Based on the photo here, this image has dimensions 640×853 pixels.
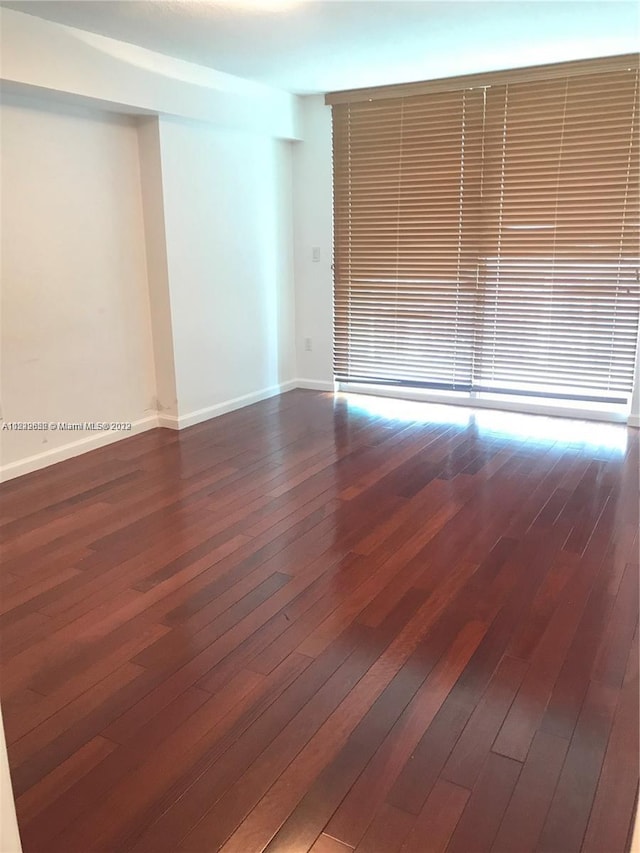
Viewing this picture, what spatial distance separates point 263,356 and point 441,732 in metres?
4.08

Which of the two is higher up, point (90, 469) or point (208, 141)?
point (208, 141)

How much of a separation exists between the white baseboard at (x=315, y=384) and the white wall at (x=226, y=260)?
12 centimetres

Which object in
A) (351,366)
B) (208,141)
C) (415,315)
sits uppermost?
(208,141)

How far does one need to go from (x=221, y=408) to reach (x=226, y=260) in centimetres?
113

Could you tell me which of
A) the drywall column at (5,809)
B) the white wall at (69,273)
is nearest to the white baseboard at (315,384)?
the white wall at (69,273)

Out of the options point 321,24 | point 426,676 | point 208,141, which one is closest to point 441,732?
point 426,676

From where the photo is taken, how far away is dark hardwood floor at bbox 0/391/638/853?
1.62 meters

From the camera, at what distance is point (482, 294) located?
5031 mm

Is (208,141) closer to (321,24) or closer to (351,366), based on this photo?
(321,24)

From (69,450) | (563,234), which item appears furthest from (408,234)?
(69,450)

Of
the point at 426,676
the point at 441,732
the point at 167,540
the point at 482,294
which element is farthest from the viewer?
the point at 482,294

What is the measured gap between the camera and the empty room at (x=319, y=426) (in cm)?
175

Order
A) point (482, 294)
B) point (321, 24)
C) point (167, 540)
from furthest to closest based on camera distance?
1. point (482, 294)
2. point (321, 24)
3. point (167, 540)

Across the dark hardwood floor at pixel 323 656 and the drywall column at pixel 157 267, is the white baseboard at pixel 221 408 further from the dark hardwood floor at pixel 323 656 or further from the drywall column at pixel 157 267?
the dark hardwood floor at pixel 323 656
